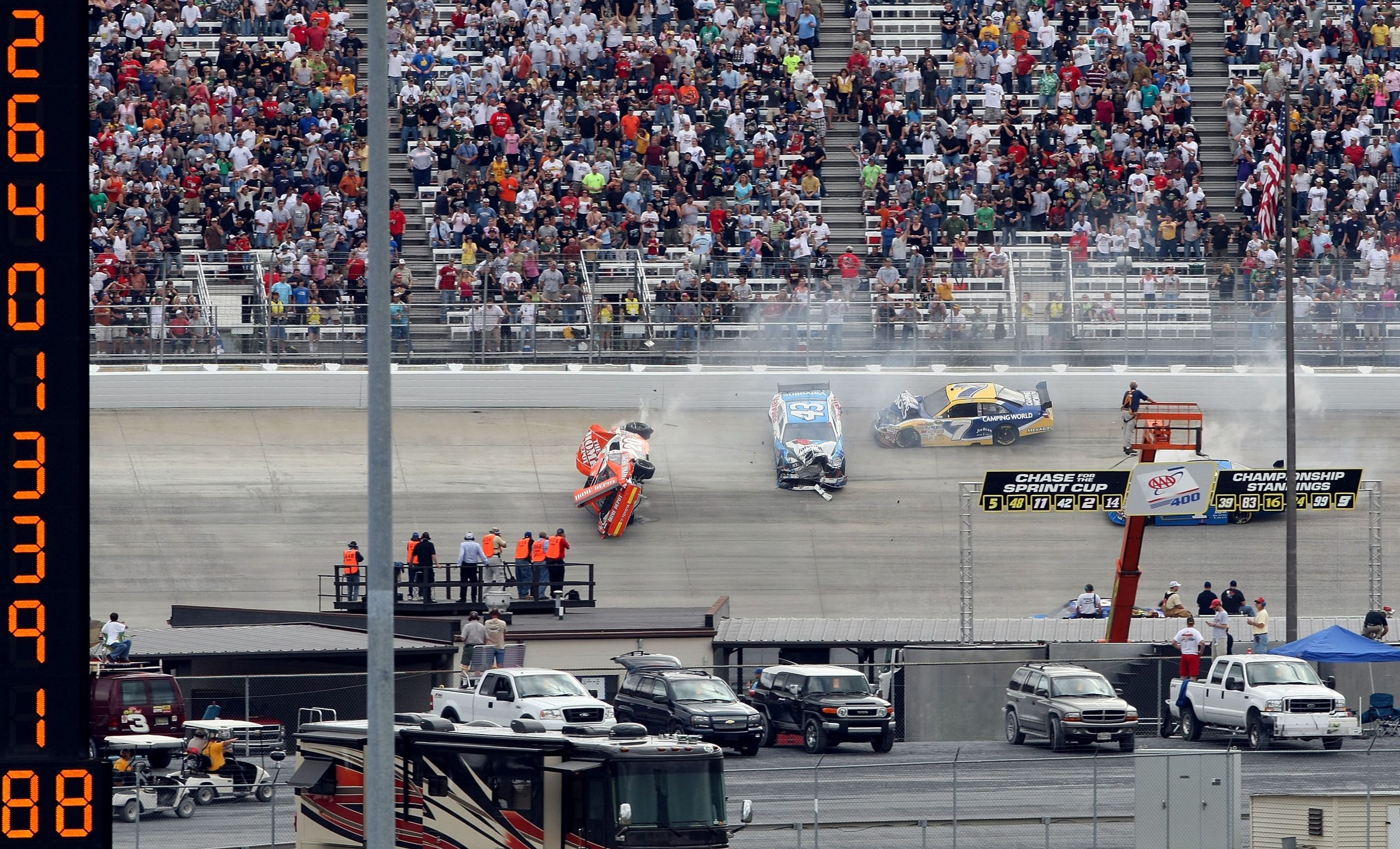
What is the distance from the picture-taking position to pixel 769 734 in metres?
28.8

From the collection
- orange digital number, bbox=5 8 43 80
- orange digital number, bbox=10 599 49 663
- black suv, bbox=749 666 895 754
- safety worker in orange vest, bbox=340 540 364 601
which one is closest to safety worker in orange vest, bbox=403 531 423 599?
safety worker in orange vest, bbox=340 540 364 601

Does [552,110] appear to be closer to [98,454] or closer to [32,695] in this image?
[98,454]

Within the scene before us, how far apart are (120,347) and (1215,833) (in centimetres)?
2474

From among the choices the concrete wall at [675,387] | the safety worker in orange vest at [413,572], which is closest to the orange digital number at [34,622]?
the safety worker in orange vest at [413,572]

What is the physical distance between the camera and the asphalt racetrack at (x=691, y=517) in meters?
36.3

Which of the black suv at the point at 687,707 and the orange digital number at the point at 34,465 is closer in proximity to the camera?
the orange digital number at the point at 34,465

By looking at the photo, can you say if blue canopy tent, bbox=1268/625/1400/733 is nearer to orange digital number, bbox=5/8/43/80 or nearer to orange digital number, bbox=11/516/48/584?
orange digital number, bbox=11/516/48/584

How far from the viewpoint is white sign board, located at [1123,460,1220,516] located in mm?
31219

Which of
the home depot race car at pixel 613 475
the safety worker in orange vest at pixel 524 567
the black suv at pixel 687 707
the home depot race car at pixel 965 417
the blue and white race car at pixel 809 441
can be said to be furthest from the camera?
the home depot race car at pixel 965 417

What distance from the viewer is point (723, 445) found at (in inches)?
1550

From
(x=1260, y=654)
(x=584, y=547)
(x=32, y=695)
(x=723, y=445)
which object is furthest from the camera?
(x=723, y=445)

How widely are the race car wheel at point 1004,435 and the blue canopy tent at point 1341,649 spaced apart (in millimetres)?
10203

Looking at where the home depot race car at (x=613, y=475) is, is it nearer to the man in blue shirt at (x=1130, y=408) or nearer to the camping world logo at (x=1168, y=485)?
the man in blue shirt at (x=1130, y=408)

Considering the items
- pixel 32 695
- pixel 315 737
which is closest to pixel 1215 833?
pixel 315 737
